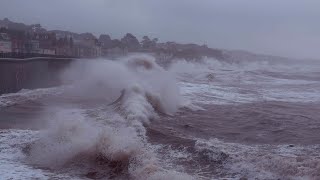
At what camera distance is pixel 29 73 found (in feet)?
91.1

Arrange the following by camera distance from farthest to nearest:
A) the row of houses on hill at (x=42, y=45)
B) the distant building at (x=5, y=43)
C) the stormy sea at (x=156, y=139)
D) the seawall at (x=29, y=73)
→ the row of houses on hill at (x=42, y=45) < the distant building at (x=5, y=43) < the seawall at (x=29, y=73) < the stormy sea at (x=156, y=139)

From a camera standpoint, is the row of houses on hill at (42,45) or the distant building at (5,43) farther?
the row of houses on hill at (42,45)

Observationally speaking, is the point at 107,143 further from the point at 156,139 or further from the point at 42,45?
the point at 42,45

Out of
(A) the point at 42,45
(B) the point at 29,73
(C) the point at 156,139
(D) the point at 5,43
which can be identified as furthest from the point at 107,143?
(A) the point at 42,45

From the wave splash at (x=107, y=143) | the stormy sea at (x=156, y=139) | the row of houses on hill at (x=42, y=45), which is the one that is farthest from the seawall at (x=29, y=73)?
the row of houses on hill at (x=42, y=45)

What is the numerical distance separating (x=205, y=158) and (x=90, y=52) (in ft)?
209

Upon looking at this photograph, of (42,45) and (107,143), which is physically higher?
(107,143)

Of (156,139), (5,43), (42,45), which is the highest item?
(5,43)

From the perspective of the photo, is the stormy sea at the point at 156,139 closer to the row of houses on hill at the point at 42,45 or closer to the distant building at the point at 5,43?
the distant building at the point at 5,43

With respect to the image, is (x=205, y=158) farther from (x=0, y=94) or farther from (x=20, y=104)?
(x=0, y=94)

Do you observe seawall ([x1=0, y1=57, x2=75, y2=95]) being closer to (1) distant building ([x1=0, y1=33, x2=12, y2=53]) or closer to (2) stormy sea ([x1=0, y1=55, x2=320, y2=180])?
(2) stormy sea ([x1=0, y1=55, x2=320, y2=180])

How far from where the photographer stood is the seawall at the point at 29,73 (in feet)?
77.1

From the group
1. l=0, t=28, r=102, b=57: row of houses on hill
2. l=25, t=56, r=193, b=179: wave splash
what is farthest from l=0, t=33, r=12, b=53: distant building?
l=25, t=56, r=193, b=179: wave splash

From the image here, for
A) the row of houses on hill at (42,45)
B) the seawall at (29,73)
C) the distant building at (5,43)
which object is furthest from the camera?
the row of houses on hill at (42,45)
